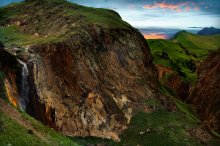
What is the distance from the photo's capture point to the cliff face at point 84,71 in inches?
2259

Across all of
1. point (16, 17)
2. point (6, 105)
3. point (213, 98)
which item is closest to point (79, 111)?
point (6, 105)

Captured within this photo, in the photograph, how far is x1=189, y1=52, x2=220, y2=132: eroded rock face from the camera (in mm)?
85938

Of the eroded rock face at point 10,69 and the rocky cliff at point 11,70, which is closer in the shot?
the rocky cliff at point 11,70

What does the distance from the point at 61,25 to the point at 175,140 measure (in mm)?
27544

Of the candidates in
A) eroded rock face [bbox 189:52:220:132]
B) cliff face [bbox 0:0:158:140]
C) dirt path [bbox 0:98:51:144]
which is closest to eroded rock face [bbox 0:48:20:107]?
cliff face [bbox 0:0:158:140]

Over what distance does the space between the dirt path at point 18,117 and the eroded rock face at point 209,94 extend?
2164 inches

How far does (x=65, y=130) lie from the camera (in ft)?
187

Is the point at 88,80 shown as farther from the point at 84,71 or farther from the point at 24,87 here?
the point at 24,87

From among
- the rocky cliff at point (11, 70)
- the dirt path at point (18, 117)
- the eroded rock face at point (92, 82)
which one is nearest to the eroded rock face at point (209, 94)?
the eroded rock face at point (92, 82)

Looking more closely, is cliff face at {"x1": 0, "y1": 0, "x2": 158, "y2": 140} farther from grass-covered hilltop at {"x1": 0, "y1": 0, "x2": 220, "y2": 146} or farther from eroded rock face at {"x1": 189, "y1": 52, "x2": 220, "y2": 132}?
eroded rock face at {"x1": 189, "y1": 52, "x2": 220, "y2": 132}

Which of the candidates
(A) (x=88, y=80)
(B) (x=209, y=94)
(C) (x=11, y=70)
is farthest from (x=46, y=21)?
(B) (x=209, y=94)

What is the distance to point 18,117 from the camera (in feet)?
111

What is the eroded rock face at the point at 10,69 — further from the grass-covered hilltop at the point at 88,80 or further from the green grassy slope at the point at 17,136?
the green grassy slope at the point at 17,136

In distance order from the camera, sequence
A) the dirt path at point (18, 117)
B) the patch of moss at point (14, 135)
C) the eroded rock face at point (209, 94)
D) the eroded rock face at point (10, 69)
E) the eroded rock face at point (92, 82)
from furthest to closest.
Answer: the eroded rock face at point (209, 94)
the eroded rock face at point (92, 82)
the eroded rock face at point (10, 69)
the dirt path at point (18, 117)
the patch of moss at point (14, 135)
